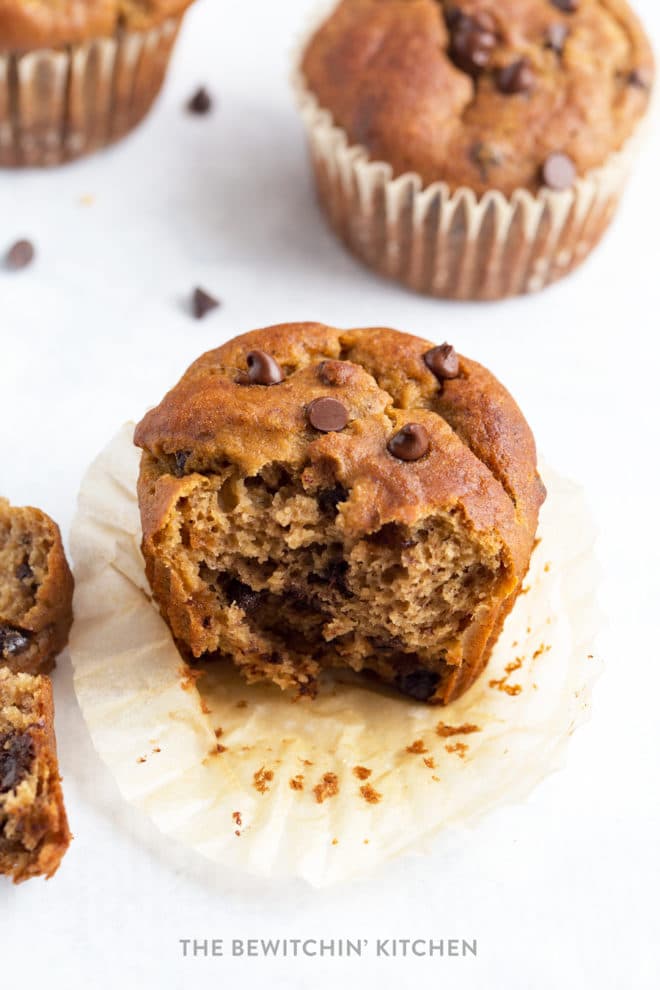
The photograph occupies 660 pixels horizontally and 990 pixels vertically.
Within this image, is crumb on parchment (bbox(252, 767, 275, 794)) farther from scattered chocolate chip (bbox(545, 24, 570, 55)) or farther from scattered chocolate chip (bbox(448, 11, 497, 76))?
scattered chocolate chip (bbox(545, 24, 570, 55))

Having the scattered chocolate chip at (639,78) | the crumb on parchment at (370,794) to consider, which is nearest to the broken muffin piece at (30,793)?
the crumb on parchment at (370,794)

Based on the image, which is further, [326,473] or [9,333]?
[9,333]

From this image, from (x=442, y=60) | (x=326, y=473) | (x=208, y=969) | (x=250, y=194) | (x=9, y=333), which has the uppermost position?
(x=442, y=60)

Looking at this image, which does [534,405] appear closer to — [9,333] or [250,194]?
[250,194]

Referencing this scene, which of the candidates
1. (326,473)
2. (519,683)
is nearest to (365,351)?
(326,473)

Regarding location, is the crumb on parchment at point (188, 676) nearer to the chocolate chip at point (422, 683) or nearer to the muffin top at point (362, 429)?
the muffin top at point (362, 429)

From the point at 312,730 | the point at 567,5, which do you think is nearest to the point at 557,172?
the point at 567,5

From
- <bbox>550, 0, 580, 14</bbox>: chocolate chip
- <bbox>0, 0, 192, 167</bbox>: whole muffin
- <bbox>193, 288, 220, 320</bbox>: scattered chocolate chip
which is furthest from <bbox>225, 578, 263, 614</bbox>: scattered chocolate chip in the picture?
<bbox>550, 0, 580, 14</bbox>: chocolate chip
